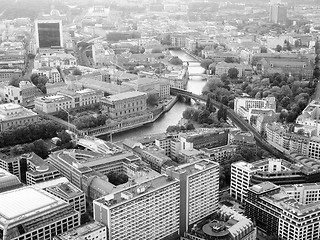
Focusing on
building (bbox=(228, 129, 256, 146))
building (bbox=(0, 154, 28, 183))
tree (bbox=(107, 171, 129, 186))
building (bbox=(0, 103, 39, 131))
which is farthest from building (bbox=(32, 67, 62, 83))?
tree (bbox=(107, 171, 129, 186))

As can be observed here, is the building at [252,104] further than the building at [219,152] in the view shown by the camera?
Yes

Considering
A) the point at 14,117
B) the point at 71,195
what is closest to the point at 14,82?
the point at 14,117

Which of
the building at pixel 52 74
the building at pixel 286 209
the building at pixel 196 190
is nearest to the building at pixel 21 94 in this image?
the building at pixel 52 74

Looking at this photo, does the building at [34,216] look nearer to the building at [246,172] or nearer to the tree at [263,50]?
the building at [246,172]

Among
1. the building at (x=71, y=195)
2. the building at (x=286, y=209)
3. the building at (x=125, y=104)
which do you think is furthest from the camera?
the building at (x=125, y=104)

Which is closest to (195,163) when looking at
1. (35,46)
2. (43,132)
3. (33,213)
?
(33,213)

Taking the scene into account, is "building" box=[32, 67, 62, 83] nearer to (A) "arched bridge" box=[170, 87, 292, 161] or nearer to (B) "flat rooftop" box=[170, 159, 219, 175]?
(A) "arched bridge" box=[170, 87, 292, 161]

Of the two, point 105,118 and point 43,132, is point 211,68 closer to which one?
point 105,118

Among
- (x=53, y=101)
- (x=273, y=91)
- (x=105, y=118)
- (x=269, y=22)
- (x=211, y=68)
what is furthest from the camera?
(x=269, y=22)
